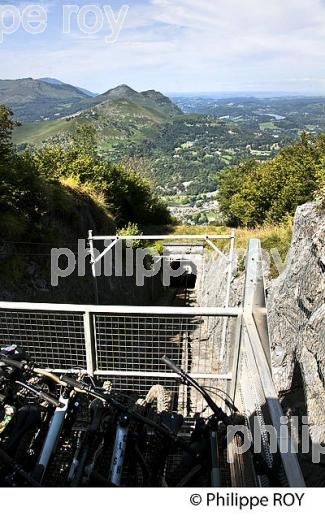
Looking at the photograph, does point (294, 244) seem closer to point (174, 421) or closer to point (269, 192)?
point (174, 421)

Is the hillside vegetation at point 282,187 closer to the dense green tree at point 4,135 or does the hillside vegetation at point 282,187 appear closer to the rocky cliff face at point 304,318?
the rocky cliff face at point 304,318

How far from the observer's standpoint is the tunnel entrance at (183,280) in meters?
15.8

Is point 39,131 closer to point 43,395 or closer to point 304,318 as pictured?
point 304,318

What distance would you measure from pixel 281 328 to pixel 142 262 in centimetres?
718

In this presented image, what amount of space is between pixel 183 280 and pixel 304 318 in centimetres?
1101

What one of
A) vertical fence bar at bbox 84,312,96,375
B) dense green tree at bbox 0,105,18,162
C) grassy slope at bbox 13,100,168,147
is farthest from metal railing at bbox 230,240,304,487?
grassy slope at bbox 13,100,168,147

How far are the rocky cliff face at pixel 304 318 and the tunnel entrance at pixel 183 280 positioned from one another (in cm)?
870

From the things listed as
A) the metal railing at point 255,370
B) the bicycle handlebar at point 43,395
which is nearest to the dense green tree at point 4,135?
the bicycle handlebar at point 43,395

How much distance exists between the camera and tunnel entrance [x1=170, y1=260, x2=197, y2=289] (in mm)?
15766

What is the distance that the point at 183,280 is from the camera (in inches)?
655

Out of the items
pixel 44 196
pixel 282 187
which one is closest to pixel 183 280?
pixel 282 187

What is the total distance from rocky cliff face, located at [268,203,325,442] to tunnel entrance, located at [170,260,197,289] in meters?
8.70

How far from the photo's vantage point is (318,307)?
5352mm
